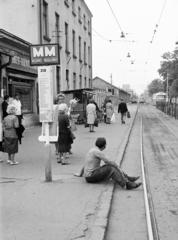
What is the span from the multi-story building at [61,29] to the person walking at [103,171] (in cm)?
1319

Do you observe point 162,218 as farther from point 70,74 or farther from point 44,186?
point 70,74

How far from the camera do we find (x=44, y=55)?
789cm

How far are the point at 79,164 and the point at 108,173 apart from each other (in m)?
2.50

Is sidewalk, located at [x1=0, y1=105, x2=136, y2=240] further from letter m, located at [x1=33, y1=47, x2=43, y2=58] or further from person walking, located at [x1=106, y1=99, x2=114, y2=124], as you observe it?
person walking, located at [x1=106, y1=99, x2=114, y2=124]

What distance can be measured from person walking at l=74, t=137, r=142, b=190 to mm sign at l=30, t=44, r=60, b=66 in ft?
5.93

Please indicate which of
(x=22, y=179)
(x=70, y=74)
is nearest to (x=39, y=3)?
(x=70, y=74)

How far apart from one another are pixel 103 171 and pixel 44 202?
1.71 meters

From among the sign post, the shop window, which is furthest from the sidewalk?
the shop window

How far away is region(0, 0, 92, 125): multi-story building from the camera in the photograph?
75.3 ft

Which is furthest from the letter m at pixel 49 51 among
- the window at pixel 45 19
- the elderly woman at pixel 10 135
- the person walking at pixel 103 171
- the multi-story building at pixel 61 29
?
the window at pixel 45 19

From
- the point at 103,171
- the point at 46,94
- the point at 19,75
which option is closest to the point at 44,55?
the point at 46,94

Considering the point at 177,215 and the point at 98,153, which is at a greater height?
the point at 98,153

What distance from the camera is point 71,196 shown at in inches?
270

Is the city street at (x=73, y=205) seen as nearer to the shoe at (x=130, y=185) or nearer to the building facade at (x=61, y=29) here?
the shoe at (x=130, y=185)
